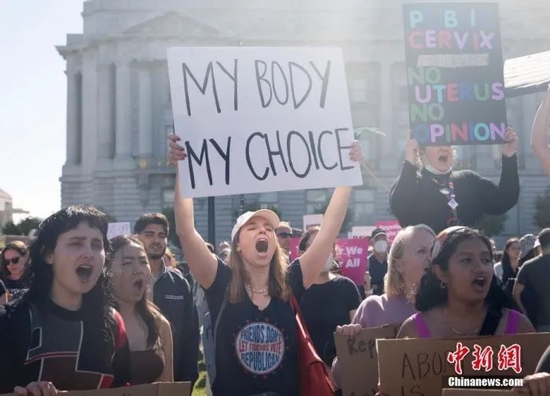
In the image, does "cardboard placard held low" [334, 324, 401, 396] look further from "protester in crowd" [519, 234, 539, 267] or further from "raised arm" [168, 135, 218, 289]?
"protester in crowd" [519, 234, 539, 267]

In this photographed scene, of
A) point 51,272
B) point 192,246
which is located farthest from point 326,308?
point 51,272

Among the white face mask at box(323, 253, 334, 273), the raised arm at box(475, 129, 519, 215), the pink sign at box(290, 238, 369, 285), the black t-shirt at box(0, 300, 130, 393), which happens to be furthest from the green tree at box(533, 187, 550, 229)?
the black t-shirt at box(0, 300, 130, 393)

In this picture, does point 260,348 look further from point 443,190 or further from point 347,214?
point 347,214

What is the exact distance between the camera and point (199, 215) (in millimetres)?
61875

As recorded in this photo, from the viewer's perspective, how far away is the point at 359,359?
479 centimetres

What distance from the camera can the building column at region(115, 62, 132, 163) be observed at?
215 ft

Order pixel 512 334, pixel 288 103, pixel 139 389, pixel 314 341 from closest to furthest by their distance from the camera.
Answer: pixel 139 389 < pixel 512 334 < pixel 288 103 < pixel 314 341

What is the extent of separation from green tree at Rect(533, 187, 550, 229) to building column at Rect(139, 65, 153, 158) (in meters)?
24.3

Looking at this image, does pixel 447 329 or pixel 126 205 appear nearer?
pixel 447 329

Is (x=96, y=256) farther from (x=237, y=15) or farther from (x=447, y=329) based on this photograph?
(x=237, y=15)

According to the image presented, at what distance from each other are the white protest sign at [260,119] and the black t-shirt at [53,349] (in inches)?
46.4

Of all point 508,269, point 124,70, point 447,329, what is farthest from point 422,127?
point 124,70

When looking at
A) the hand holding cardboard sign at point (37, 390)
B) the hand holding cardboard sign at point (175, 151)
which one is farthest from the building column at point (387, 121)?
the hand holding cardboard sign at point (37, 390)

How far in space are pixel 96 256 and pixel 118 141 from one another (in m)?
63.0
